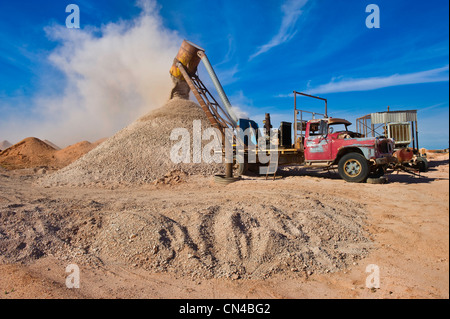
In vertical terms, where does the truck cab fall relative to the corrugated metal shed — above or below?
below

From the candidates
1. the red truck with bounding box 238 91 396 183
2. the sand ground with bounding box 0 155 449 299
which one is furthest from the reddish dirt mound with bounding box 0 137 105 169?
the sand ground with bounding box 0 155 449 299

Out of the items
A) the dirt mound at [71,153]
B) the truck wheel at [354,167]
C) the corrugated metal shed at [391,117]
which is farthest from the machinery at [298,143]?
the dirt mound at [71,153]

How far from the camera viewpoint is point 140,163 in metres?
16.9

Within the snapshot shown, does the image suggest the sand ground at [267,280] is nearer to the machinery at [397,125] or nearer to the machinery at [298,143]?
the machinery at [298,143]

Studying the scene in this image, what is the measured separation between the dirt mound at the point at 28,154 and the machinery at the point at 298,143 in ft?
71.6

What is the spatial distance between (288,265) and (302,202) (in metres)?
3.07

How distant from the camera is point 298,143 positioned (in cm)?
1325

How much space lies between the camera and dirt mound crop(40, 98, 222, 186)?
15.4m

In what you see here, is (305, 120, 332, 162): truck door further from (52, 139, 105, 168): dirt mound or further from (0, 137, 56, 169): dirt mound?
(0, 137, 56, 169): dirt mound

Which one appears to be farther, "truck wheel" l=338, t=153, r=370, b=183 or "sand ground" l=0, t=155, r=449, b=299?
"truck wheel" l=338, t=153, r=370, b=183

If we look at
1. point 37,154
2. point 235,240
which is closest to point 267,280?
point 235,240

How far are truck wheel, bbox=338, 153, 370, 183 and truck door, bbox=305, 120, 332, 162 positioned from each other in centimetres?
86

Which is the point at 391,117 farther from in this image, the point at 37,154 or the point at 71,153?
the point at 37,154

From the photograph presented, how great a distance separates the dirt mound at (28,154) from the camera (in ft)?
97.3
